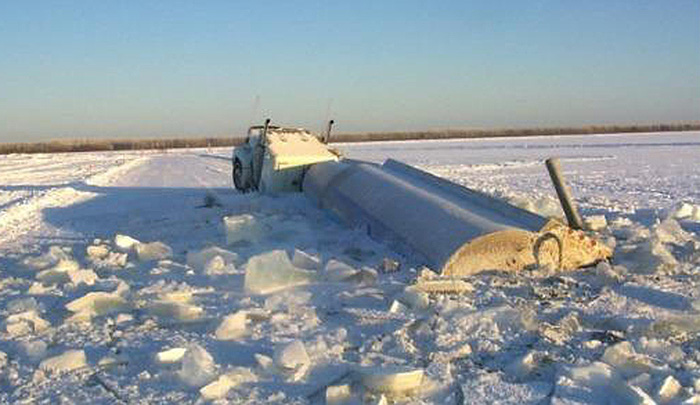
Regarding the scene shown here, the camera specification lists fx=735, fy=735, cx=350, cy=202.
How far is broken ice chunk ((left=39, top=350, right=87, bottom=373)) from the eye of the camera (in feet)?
13.3

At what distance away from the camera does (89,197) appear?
596 inches

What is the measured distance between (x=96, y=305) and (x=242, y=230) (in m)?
2.83

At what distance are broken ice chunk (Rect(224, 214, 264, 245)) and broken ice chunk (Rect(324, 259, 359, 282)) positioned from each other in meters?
2.17

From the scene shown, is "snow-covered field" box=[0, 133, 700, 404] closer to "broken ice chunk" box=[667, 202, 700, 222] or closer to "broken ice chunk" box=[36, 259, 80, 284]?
"broken ice chunk" box=[36, 259, 80, 284]

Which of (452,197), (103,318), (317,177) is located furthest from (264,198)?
(103,318)

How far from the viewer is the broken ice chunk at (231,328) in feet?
14.8

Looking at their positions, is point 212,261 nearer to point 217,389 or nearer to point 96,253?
point 96,253

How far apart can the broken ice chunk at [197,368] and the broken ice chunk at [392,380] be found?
82 centimetres

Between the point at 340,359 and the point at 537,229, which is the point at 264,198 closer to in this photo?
the point at 537,229

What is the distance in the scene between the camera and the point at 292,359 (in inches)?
154

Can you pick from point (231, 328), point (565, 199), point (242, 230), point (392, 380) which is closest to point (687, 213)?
Result: point (565, 199)

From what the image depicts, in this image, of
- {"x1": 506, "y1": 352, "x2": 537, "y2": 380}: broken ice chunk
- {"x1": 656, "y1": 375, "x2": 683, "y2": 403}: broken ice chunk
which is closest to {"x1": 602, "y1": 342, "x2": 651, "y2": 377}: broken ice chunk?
{"x1": 656, "y1": 375, "x2": 683, "y2": 403}: broken ice chunk

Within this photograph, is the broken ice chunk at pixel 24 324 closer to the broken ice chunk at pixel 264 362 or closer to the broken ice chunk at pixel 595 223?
the broken ice chunk at pixel 264 362

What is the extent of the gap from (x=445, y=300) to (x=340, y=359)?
4.19 feet
